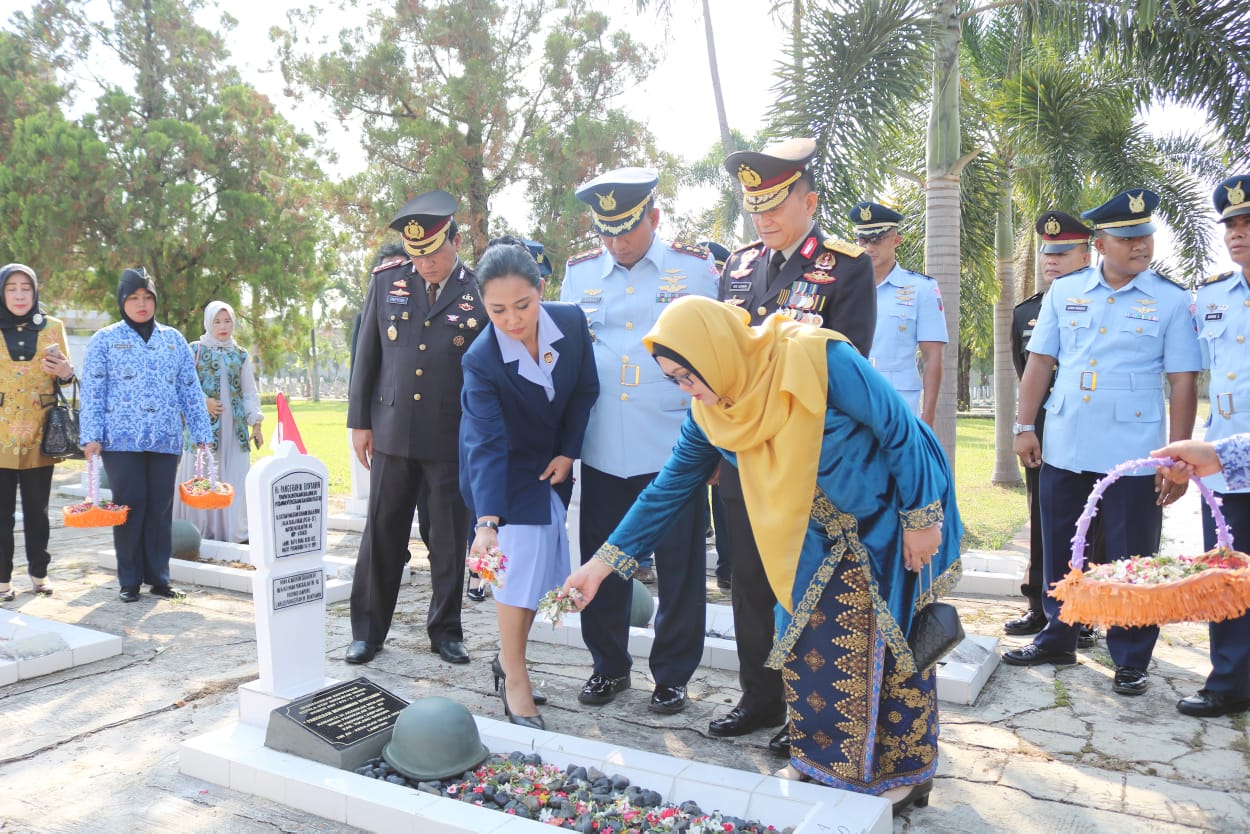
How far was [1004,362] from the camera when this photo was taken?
11930 millimetres

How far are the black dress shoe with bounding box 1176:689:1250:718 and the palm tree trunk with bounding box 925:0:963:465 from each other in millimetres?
4025

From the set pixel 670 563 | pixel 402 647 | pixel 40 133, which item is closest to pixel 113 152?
pixel 40 133

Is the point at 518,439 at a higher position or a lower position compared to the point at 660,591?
higher

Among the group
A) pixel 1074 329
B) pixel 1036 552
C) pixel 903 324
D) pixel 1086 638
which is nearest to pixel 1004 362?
pixel 903 324

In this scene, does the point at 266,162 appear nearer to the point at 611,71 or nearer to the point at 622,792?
the point at 611,71

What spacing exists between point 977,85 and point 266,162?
16631 mm

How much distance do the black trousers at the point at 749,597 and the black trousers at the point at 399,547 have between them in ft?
5.66

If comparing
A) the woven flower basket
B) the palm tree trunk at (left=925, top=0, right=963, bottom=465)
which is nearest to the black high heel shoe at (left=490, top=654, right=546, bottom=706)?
the woven flower basket

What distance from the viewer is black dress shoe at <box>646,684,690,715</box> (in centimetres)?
395

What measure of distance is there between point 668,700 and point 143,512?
400cm

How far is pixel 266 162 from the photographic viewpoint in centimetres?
2228

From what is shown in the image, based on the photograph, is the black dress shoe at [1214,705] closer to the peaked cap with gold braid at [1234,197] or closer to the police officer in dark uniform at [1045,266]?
the police officer in dark uniform at [1045,266]

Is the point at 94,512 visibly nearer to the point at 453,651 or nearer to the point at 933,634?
the point at 453,651

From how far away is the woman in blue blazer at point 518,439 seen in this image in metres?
3.55
